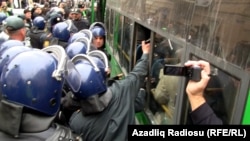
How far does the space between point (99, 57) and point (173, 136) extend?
6.99 feet

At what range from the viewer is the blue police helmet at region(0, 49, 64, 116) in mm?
1779

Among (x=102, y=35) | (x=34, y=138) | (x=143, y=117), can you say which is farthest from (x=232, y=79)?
(x=102, y=35)

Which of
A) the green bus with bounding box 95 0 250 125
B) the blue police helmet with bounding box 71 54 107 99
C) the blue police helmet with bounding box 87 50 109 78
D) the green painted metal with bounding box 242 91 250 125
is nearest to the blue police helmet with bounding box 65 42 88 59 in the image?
the blue police helmet with bounding box 87 50 109 78

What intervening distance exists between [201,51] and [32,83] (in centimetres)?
107

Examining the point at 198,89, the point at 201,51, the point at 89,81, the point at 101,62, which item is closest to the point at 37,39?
the point at 101,62

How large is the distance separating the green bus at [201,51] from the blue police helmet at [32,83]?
3.14 ft

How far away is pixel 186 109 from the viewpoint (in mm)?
2439

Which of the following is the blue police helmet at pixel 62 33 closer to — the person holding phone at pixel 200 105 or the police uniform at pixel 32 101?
the police uniform at pixel 32 101

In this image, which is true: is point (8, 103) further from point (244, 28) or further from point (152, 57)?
point (152, 57)

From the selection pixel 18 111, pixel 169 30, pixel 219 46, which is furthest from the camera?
pixel 169 30

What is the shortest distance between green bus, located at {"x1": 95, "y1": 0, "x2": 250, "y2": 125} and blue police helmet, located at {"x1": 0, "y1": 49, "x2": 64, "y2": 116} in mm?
957

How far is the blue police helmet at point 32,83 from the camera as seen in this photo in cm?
178

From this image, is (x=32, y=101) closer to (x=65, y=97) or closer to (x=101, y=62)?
(x=65, y=97)

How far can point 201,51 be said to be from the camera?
6.95ft
